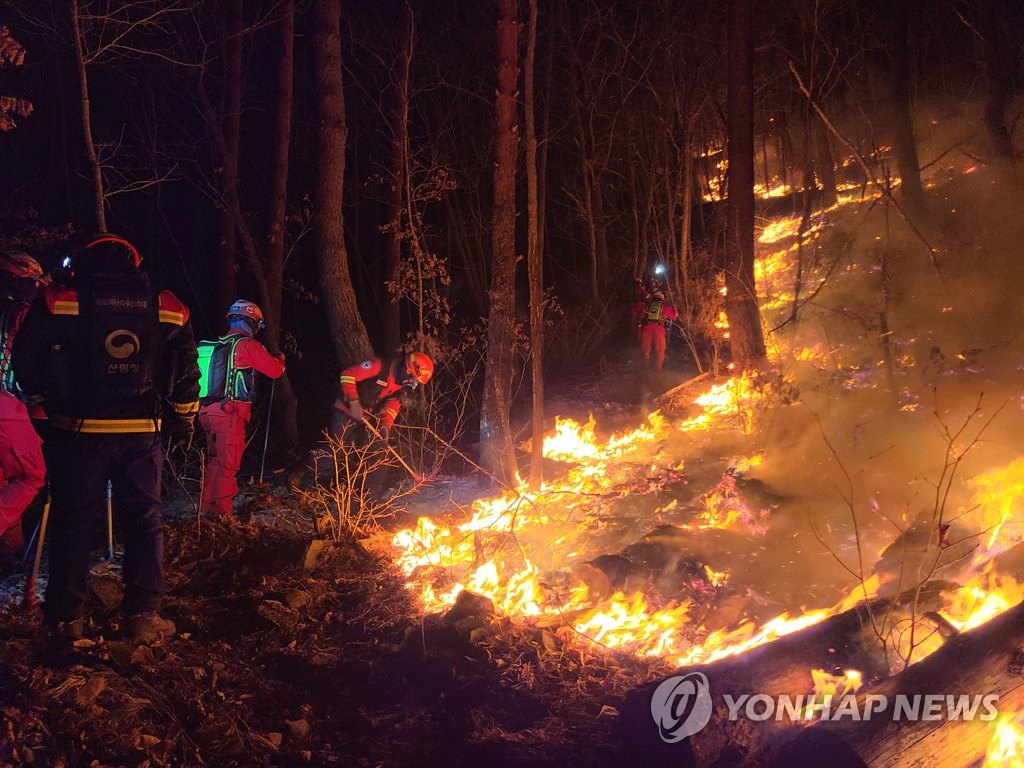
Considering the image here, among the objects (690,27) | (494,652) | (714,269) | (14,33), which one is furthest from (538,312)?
(14,33)

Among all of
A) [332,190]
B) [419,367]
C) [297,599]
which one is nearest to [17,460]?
[297,599]

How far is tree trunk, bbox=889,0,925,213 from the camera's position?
1055 cm

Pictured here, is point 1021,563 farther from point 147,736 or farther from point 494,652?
point 147,736

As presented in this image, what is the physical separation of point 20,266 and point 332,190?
4.07 m

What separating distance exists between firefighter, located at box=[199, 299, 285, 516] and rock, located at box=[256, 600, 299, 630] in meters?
1.70

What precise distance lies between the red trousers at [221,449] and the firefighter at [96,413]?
1928mm

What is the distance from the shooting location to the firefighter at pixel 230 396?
237 inches

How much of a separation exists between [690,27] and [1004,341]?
9.96 meters

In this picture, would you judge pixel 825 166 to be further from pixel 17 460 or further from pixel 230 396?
pixel 17 460

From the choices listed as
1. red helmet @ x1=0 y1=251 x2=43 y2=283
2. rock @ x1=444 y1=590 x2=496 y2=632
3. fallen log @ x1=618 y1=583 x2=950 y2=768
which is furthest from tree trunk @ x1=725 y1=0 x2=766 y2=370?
red helmet @ x1=0 y1=251 x2=43 y2=283

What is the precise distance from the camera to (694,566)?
18.5ft

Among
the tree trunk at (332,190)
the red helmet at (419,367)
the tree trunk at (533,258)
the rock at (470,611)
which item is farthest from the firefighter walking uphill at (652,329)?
the rock at (470,611)

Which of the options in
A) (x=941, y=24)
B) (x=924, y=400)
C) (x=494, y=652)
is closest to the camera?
(x=494, y=652)

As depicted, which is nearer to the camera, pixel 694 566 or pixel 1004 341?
pixel 694 566
